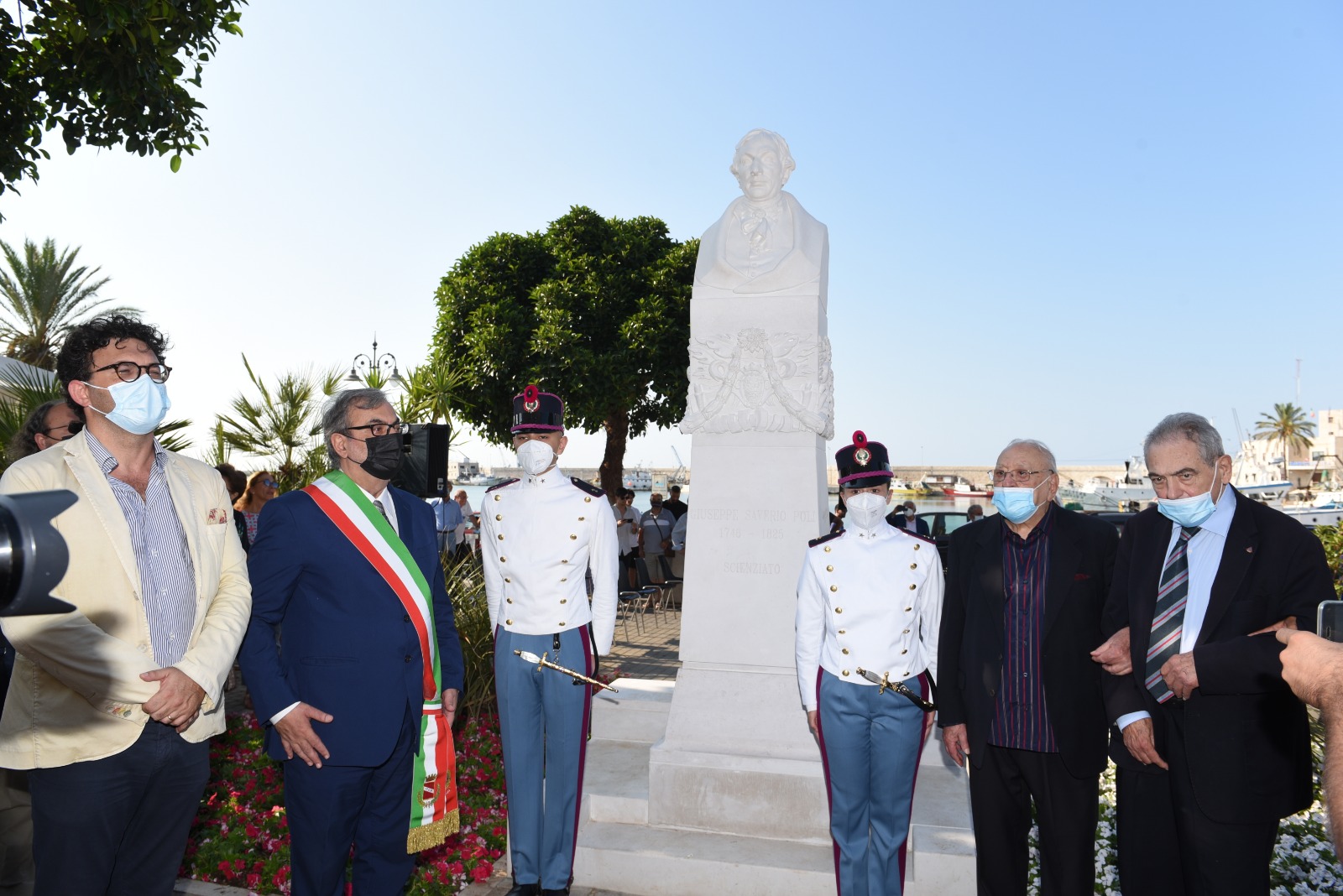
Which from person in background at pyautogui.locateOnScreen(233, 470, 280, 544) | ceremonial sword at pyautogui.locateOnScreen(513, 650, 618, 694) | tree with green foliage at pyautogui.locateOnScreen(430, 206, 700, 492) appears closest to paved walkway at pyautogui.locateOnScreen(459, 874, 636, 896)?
ceremonial sword at pyautogui.locateOnScreen(513, 650, 618, 694)

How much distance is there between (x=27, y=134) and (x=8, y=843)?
5.96m

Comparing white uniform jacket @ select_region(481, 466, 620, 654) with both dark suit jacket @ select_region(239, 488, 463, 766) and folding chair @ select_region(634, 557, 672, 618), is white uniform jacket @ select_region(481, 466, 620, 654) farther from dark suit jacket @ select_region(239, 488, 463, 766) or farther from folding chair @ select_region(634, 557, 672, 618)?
folding chair @ select_region(634, 557, 672, 618)

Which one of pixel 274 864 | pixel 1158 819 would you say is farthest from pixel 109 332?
pixel 1158 819

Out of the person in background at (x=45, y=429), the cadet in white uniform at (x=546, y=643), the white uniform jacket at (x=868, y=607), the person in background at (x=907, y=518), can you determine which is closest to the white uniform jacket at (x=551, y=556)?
the cadet in white uniform at (x=546, y=643)

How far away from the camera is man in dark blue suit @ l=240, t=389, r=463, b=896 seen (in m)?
3.12

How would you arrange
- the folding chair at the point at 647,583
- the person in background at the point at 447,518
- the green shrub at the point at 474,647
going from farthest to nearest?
the folding chair at the point at 647,583 → the person in background at the point at 447,518 → the green shrub at the point at 474,647

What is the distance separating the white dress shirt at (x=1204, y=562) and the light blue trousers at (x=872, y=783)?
1022mm

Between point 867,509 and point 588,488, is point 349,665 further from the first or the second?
point 867,509

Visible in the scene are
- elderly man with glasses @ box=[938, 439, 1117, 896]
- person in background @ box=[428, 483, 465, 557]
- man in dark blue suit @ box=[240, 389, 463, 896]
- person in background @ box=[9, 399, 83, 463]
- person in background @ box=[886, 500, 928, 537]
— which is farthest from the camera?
person in background @ box=[428, 483, 465, 557]

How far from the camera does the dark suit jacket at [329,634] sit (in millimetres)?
3115

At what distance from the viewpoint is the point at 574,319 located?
23.3m

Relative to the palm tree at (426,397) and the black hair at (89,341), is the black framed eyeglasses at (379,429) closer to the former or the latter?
the black hair at (89,341)

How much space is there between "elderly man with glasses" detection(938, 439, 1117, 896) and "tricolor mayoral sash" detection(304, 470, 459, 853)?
1993mm

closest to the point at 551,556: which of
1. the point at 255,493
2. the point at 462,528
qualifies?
the point at 255,493
